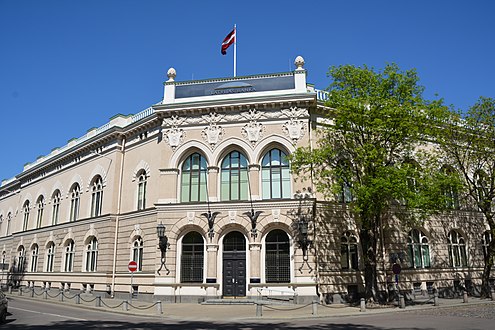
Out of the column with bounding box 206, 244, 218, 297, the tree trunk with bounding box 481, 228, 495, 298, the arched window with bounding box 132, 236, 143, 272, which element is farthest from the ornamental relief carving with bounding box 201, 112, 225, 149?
the tree trunk with bounding box 481, 228, 495, 298

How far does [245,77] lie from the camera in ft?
98.9

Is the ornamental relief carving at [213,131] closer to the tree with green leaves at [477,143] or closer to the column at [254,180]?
the column at [254,180]

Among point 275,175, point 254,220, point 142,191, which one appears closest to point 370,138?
point 275,175

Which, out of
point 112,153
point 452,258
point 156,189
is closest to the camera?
point 156,189

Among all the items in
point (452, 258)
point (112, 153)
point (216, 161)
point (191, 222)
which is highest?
point (112, 153)

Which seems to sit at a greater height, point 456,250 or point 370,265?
point 456,250

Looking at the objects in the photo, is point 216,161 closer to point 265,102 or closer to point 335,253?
point 265,102

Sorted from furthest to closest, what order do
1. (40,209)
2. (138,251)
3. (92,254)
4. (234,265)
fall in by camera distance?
(40,209), (92,254), (138,251), (234,265)

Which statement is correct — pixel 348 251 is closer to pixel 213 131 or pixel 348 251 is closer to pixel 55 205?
pixel 213 131

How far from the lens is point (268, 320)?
1922cm

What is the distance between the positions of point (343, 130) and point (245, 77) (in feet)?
27.2

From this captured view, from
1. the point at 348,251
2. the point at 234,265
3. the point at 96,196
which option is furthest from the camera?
the point at 96,196

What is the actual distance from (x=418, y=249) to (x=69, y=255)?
100 ft

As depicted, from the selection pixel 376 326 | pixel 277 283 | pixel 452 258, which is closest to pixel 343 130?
pixel 277 283
